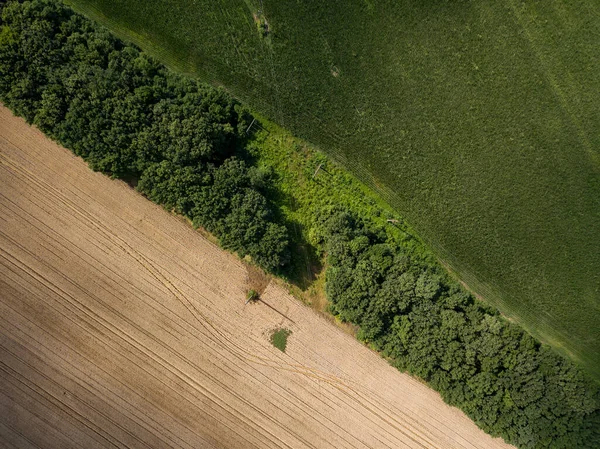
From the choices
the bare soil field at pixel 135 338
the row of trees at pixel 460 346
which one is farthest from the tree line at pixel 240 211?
the bare soil field at pixel 135 338

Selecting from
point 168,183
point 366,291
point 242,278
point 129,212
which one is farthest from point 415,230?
point 129,212

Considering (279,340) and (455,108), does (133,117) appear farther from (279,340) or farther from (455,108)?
(455,108)

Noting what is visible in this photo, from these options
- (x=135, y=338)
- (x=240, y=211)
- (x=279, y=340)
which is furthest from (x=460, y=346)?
(x=135, y=338)

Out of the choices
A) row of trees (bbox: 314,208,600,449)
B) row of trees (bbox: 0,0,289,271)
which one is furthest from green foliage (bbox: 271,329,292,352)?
row of trees (bbox: 0,0,289,271)

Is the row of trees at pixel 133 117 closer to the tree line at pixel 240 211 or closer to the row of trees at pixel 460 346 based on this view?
the tree line at pixel 240 211

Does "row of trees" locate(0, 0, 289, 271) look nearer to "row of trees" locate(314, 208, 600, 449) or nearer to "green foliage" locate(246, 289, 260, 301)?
"green foliage" locate(246, 289, 260, 301)

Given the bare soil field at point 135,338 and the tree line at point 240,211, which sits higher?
the tree line at point 240,211

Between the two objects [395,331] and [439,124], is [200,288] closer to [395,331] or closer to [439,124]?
[395,331]
